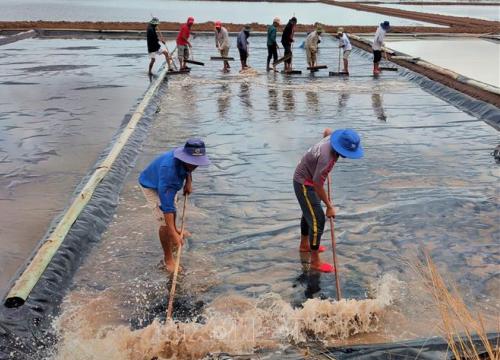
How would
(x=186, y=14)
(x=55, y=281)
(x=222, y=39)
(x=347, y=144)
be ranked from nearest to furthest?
1. (x=347, y=144)
2. (x=55, y=281)
3. (x=222, y=39)
4. (x=186, y=14)

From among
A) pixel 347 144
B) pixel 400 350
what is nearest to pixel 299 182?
pixel 347 144

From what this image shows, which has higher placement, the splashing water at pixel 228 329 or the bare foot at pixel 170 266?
the bare foot at pixel 170 266

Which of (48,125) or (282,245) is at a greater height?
(48,125)

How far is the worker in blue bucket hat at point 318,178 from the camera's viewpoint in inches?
153

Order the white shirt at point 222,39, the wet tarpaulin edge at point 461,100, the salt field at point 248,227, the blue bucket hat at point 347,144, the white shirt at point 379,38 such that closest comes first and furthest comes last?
the salt field at point 248,227, the blue bucket hat at point 347,144, the wet tarpaulin edge at point 461,100, the white shirt at point 379,38, the white shirt at point 222,39

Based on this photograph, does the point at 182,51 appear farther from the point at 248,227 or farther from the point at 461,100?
the point at 248,227

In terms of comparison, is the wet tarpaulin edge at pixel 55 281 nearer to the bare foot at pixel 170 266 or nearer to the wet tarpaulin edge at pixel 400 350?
the bare foot at pixel 170 266

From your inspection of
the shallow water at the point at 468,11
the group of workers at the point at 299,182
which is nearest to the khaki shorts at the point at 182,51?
the group of workers at the point at 299,182

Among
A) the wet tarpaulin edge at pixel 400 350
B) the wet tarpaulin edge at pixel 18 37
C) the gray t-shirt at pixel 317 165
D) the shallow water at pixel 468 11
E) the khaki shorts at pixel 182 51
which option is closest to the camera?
the wet tarpaulin edge at pixel 400 350

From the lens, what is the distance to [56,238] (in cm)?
452

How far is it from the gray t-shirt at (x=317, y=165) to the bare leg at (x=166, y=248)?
3.73ft

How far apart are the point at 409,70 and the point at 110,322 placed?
1166cm

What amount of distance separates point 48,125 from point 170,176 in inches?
227

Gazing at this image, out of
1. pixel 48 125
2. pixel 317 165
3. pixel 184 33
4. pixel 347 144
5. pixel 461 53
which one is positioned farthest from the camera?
pixel 461 53
